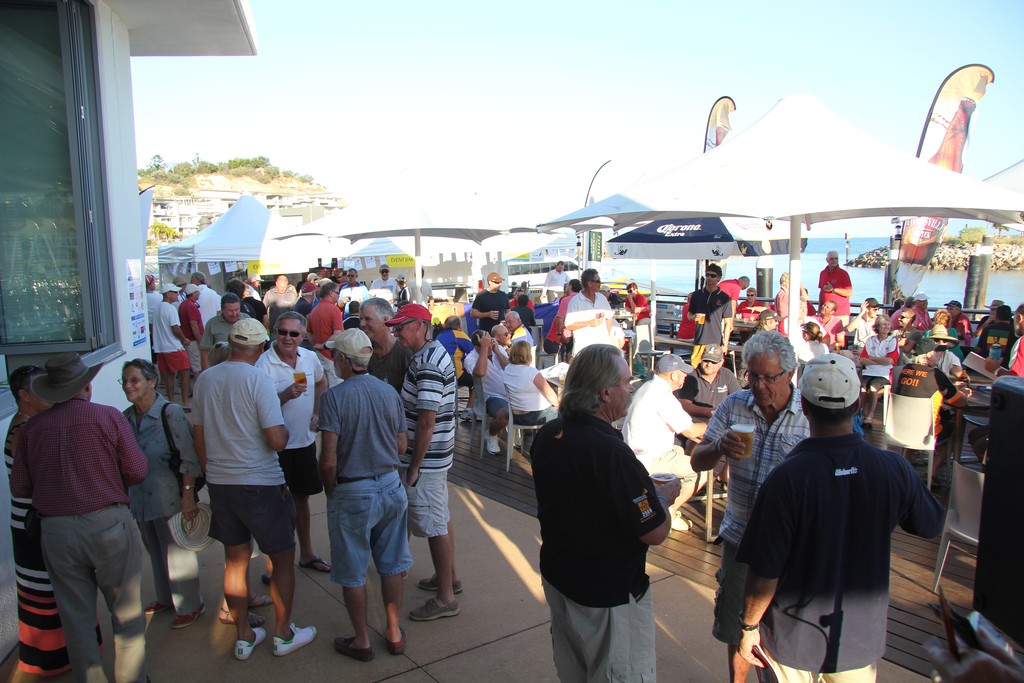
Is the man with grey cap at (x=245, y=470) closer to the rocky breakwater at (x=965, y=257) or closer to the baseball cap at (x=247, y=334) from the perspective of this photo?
the baseball cap at (x=247, y=334)

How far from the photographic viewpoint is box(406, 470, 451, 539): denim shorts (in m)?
3.75

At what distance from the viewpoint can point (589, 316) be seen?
8266 millimetres

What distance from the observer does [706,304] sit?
375 inches

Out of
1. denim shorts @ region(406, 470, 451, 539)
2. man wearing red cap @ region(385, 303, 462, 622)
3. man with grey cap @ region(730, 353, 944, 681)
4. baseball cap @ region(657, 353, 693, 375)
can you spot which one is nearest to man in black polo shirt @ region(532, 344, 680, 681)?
man with grey cap @ region(730, 353, 944, 681)

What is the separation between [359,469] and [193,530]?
3.68 ft

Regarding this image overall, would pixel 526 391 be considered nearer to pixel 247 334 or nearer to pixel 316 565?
pixel 316 565

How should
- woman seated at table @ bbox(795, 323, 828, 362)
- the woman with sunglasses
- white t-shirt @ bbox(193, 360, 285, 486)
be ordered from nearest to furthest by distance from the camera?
white t-shirt @ bbox(193, 360, 285, 486)
the woman with sunglasses
woman seated at table @ bbox(795, 323, 828, 362)

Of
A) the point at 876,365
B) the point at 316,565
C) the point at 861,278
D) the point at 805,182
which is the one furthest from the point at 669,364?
the point at 861,278

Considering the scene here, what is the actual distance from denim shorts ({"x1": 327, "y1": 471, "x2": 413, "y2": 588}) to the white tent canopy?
2.79 m

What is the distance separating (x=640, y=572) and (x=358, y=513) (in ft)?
5.16

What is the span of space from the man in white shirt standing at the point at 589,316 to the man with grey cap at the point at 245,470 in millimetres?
5081

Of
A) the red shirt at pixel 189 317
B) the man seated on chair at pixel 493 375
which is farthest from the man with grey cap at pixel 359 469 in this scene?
the red shirt at pixel 189 317

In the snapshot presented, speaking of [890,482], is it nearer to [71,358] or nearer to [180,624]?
[71,358]

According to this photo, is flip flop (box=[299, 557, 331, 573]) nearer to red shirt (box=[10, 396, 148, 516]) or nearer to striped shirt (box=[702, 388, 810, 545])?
red shirt (box=[10, 396, 148, 516])
